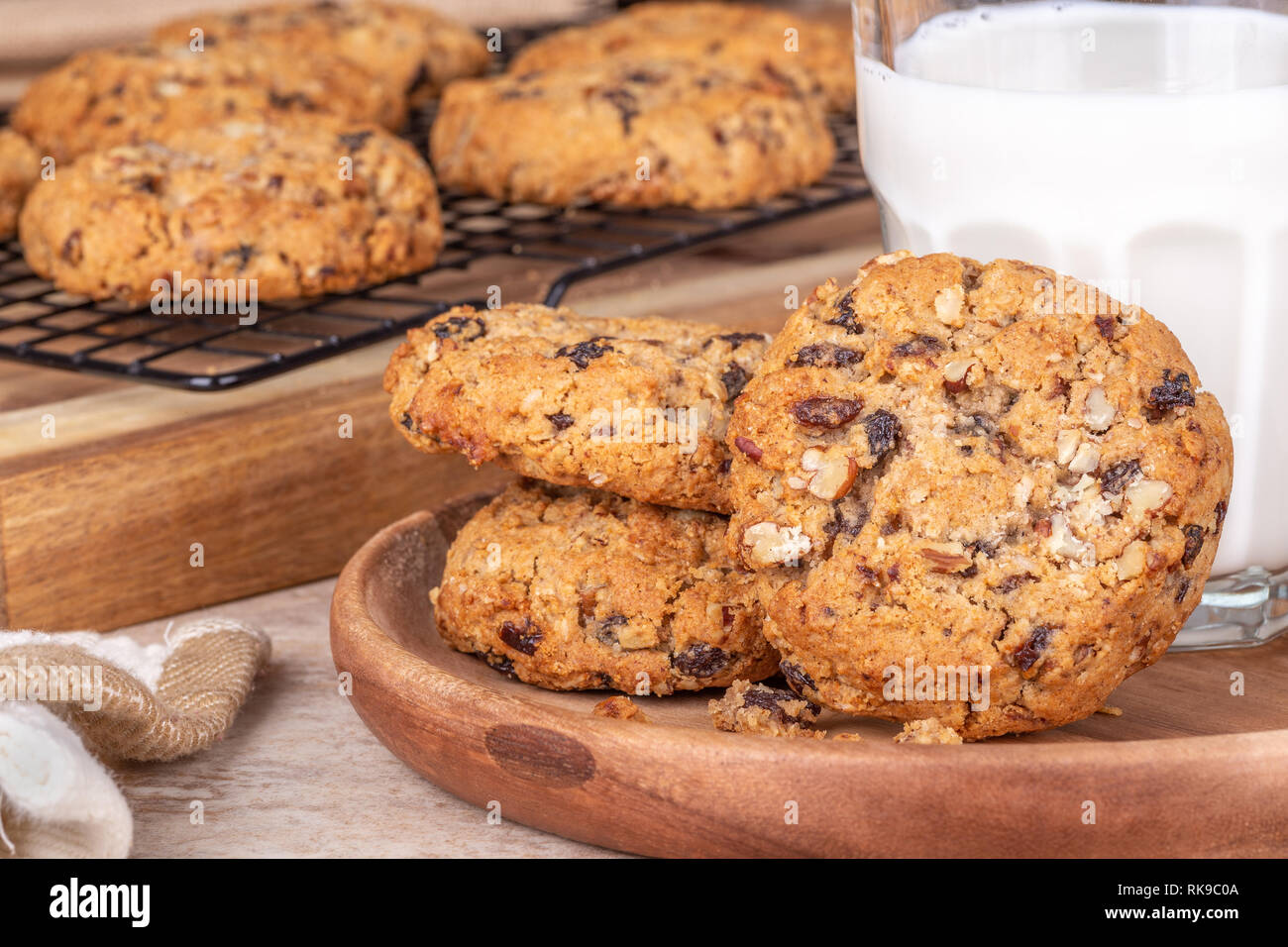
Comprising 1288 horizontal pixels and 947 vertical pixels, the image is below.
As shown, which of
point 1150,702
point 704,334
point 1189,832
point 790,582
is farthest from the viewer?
point 704,334

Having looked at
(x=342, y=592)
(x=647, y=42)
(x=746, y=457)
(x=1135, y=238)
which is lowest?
(x=342, y=592)

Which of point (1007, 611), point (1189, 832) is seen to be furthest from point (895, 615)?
point (1189, 832)

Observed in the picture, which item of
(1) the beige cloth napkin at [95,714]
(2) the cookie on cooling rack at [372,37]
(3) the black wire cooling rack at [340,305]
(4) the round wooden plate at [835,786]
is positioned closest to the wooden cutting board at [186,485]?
(3) the black wire cooling rack at [340,305]

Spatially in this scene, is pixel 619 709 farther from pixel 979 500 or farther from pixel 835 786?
pixel 979 500

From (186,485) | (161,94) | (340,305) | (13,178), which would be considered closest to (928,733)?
(186,485)

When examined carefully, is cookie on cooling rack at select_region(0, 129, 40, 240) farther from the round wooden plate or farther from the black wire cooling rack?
the round wooden plate

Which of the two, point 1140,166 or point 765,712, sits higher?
point 1140,166

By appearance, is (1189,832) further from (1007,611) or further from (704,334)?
A: (704,334)
